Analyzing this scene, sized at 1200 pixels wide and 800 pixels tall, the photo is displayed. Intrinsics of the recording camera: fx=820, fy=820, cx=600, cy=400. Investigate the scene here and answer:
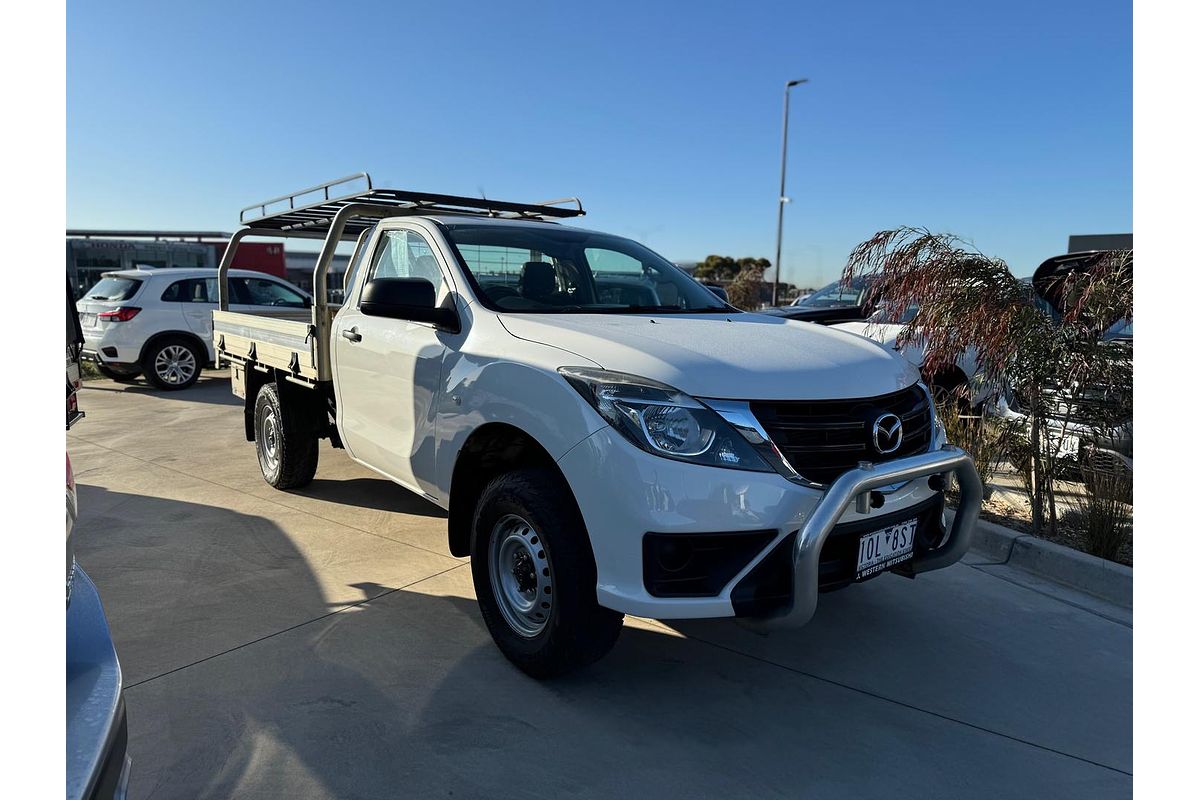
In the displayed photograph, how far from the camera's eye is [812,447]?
282cm

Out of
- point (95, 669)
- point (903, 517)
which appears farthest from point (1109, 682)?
point (95, 669)

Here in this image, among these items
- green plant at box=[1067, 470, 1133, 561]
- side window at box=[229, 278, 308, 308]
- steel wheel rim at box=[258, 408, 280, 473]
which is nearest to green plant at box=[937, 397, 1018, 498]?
green plant at box=[1067, 470, 1133, 561]

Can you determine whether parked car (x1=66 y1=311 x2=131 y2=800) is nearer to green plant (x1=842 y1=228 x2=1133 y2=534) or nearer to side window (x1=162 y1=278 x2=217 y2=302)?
green plant (x1=842 y1=228 x2=1133 y2=534)

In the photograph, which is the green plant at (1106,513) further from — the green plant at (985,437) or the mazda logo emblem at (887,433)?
the mazda logo emblem at (887,433)

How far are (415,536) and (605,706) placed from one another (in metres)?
2.27

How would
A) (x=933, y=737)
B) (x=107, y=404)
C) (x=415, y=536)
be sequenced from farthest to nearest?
(x=107, y=404) < (x=415, y=536) < (x=933, y=737)

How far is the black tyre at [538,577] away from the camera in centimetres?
289

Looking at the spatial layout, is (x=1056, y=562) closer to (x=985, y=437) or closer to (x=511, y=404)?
(x=985, y=437)

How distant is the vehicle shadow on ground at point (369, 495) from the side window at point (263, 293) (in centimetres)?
637

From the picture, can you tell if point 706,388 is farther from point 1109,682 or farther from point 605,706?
point 1109,682

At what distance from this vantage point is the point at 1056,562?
4547 mm

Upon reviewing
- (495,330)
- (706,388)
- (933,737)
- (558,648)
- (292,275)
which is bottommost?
(933,737)

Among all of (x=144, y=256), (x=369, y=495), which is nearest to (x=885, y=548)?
(x=369, y=495)

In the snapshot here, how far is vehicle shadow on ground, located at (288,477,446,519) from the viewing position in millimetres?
5598
